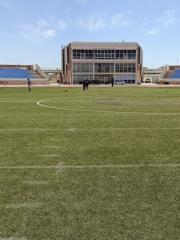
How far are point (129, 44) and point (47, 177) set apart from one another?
9265cm

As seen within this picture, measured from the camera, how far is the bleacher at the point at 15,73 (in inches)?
3903

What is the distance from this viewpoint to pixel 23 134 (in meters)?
9.84

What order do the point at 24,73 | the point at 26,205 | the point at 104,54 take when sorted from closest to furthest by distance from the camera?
the point at 26,205 → the point at 104,54 → the point at 24,73

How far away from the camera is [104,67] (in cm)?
9575

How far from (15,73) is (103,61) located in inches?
1283

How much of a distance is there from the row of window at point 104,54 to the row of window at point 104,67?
2354 mm

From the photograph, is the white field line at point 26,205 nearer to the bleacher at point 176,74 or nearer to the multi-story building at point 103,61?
the multi-story building at point 103,61

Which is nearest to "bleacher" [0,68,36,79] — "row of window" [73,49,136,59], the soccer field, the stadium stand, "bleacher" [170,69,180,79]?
the stadium stand

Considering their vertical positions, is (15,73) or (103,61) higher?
(103,61)

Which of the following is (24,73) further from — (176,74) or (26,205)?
(26,205)

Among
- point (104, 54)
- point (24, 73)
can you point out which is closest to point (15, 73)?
point (24, 73)

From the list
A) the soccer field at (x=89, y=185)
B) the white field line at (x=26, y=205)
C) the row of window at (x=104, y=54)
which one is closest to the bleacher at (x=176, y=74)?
the row of window at (x=104, y=54)

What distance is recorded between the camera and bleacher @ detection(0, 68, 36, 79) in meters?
99.1

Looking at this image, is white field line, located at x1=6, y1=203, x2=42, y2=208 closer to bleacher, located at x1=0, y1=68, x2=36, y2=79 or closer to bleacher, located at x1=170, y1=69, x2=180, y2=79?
bleacher, located at x1=0, y1=68, x2=36, y2=79
